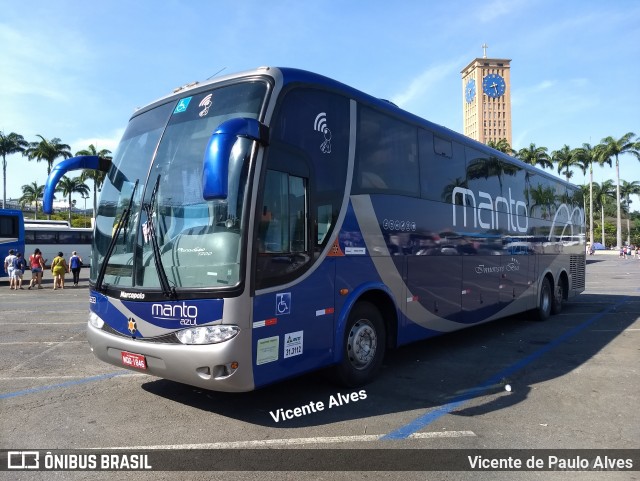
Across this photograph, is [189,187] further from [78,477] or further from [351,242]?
[78,477]

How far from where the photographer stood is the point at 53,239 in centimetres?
3228

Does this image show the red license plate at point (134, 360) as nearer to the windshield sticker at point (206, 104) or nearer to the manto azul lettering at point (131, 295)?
the manto azul lettering at point (131, 295)

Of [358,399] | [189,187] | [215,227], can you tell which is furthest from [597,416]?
[189,187]

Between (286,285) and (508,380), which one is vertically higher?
(286,285)

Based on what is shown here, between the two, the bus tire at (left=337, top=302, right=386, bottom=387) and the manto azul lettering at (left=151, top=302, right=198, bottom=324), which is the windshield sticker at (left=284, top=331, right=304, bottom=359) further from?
the manto azul lettering at (left=151, top=302, right=198, bottom=324)

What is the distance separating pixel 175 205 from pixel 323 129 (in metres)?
1.83

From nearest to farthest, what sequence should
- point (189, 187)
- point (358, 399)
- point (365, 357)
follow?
point (189, 187) → point (358, 399) → point (365, 357)

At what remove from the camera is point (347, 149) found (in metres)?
5.73

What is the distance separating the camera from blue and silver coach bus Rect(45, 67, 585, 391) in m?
4.39

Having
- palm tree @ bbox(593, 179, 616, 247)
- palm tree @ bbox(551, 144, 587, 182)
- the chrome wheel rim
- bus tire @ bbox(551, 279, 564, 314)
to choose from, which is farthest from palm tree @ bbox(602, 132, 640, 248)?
the chrome wheel rim

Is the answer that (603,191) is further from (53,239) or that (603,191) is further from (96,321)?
(96,321)

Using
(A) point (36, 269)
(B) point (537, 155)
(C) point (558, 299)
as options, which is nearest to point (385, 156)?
(C) point (558, 299)

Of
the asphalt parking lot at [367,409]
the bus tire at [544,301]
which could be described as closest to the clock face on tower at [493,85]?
the bus tire at [544,301]

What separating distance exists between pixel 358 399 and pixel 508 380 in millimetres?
2157
